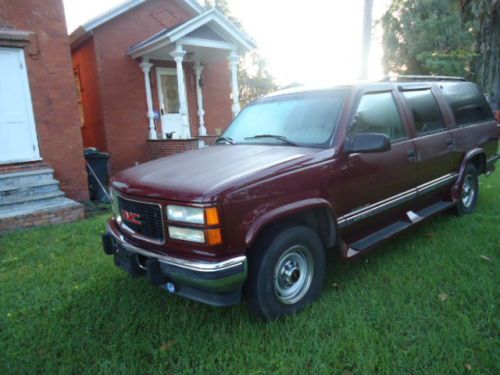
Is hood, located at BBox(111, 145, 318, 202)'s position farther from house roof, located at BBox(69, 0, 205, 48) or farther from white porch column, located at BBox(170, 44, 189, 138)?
house roof, located at BBox(69, 0, 205, 48)

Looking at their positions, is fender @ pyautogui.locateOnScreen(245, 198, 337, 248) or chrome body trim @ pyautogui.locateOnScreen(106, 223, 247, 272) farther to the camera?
fender @ pyautogui.locateOnScreen(245, 198, 337, 248)

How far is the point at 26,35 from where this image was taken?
7.39 m

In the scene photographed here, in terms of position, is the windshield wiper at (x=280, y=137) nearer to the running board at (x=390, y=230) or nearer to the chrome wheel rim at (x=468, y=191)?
the running board at (x=390, y=230)

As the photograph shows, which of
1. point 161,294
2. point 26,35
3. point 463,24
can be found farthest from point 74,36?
point 463,24

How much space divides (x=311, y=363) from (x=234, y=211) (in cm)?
112

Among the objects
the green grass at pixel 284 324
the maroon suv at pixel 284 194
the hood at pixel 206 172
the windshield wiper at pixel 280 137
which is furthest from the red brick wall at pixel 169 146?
the hood at pixel 206 172

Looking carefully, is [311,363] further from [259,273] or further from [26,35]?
[26,35]

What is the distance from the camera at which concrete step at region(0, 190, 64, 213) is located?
261 inches

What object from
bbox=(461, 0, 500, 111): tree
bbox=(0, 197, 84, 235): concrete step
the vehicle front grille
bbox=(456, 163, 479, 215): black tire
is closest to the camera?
the vehicle front grille

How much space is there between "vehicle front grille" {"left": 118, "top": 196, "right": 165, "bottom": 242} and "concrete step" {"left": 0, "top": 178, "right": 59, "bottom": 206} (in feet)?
16.0

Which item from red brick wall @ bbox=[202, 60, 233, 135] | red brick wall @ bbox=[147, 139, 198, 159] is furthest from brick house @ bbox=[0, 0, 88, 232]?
red brick wall @ bbox=[202, 60, 233, 135]

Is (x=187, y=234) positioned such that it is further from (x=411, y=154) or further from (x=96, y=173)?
(x=96, y=173)

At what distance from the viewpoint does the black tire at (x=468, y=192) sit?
512 cm

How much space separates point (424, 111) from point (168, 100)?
9405 mm
